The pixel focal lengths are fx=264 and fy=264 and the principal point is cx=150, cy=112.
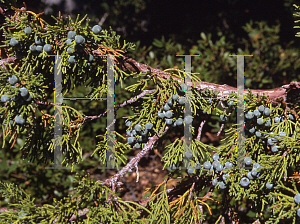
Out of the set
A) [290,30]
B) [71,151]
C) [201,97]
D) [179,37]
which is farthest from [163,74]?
[290,30]

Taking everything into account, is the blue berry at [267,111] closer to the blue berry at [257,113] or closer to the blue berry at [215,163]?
the blue berry at [257,113]

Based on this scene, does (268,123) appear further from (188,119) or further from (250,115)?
(188,119)

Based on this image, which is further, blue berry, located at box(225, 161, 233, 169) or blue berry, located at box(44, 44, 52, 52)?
blue berry, located at box(225, 161, 233, 169)

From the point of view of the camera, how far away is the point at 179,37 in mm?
2299

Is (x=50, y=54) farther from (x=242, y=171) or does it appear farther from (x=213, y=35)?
(x=213, y=35)

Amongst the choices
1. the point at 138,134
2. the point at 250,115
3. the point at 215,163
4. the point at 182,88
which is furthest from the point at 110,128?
the point at 250,115

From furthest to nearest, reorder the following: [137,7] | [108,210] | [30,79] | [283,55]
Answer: [137,7] → [283,55] → [108,210] → [30,79]

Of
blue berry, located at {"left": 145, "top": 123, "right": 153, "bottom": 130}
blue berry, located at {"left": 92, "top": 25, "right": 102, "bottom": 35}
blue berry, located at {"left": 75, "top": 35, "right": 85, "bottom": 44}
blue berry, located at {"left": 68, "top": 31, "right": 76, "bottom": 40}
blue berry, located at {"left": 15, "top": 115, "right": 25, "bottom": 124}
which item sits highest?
blue berry, located at {"left": 92, "top": 25, "right": 102, "bottom": 35}

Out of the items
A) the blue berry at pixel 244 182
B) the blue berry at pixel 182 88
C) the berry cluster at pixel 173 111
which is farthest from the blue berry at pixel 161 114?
the blue berry at pixel 244 182

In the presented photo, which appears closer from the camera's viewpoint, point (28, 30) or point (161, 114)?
point (28, 30)

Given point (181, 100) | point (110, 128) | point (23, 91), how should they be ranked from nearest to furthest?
point (23, 91), point (181, 100), point (110, 128)

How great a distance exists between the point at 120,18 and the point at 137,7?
0.22m

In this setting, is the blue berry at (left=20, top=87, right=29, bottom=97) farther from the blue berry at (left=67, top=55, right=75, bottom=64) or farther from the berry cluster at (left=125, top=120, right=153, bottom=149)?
the berry cluster at (left=125, top=120, right=153, bottom=149)

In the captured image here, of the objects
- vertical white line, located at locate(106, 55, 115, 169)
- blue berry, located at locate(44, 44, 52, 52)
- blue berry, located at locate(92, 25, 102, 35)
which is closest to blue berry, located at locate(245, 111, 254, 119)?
vertical white line, located at locate(106, 55, 115, 169)
